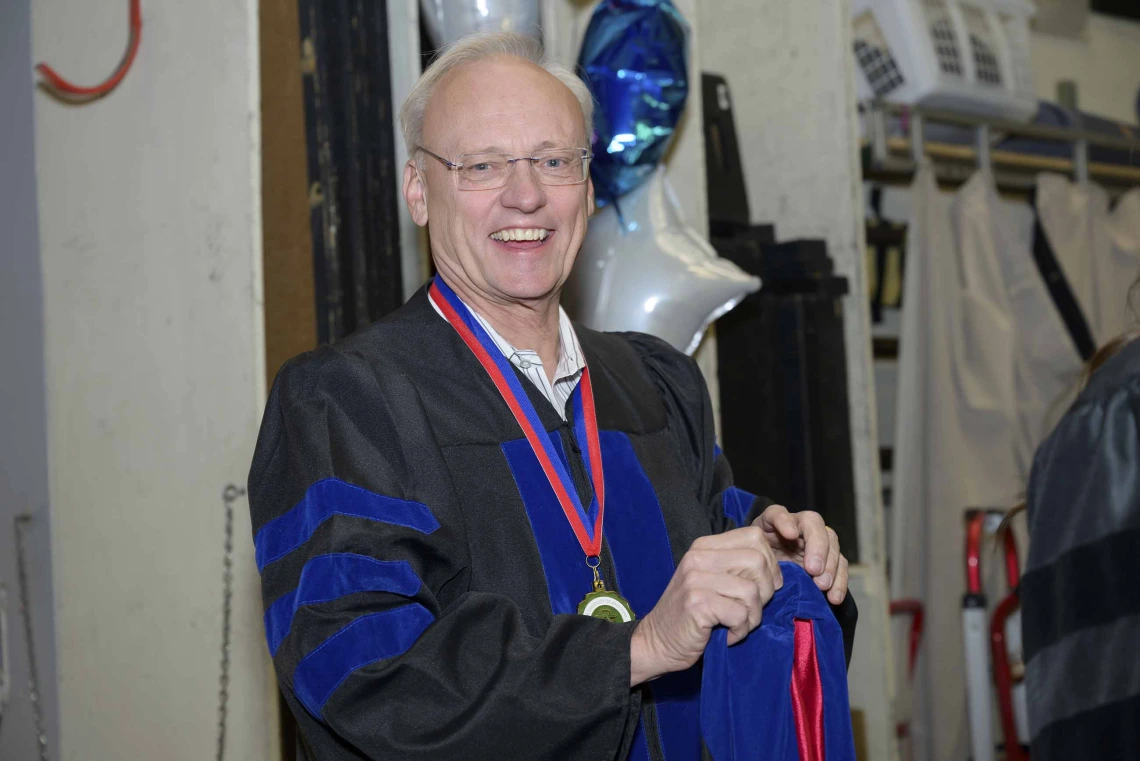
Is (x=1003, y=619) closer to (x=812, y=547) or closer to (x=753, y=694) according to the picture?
(x=812, y=547)

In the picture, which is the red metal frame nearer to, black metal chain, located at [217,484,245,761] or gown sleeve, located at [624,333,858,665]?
gown sleeve, located at [624,333,858,665]

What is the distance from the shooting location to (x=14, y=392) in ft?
7.10

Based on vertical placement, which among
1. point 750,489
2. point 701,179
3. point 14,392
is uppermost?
point 701,179

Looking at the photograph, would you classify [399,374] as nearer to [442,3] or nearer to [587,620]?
[587,620]

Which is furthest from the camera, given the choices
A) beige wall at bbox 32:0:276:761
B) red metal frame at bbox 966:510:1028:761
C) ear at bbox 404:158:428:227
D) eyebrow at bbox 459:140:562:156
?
red metal frame at bbox 966:510:1028:761

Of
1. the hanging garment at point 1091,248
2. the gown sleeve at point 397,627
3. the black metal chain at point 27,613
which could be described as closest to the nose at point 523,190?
the gown sleeve at point 397,627

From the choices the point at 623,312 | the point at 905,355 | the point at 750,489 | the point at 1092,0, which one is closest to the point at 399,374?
the point at 623,312

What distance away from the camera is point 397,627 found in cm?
116

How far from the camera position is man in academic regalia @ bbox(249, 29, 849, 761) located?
1.14 meters

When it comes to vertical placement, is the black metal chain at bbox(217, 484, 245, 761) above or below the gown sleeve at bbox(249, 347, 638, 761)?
below

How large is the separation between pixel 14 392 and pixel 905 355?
2608 millimetres

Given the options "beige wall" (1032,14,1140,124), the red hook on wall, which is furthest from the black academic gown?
"beige wall" (1032,14,1140,124)

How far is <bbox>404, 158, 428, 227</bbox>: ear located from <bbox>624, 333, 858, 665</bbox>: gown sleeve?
41 centimetres

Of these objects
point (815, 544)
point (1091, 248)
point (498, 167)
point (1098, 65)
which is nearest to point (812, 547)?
point (815, 544)
